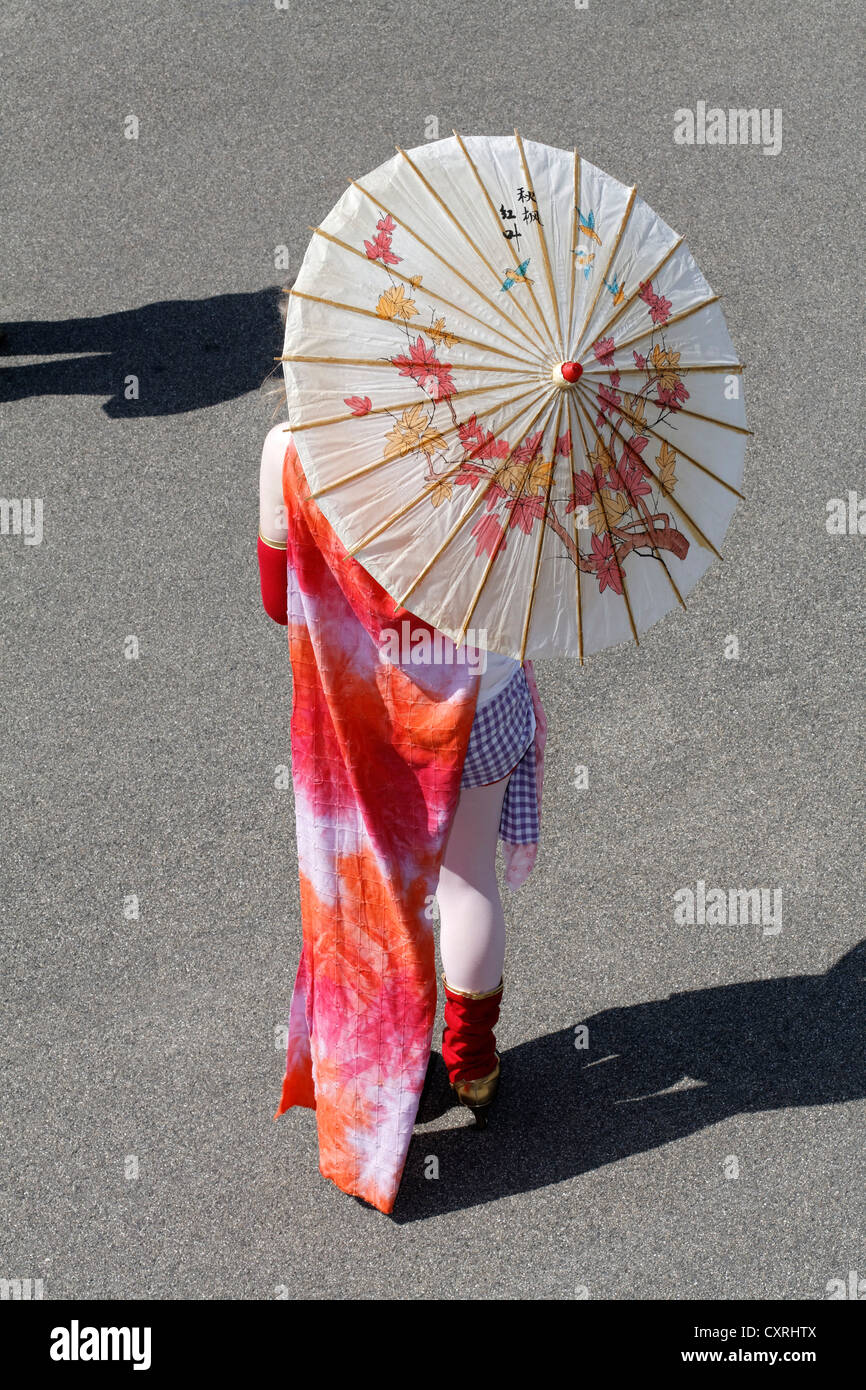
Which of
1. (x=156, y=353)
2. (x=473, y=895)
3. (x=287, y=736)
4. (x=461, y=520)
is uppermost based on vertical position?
(x=156, y=353)

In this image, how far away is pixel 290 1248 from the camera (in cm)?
339

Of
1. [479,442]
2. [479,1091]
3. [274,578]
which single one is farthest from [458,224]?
[479,1091]

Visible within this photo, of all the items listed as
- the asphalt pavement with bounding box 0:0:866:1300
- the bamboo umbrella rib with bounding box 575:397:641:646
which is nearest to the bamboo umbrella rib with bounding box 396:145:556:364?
the bamboo umbrella rib with bounding box 575:397:641:646

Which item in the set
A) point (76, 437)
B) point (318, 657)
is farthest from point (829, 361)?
point (318, 657)

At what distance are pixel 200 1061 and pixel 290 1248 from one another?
1.83 ft

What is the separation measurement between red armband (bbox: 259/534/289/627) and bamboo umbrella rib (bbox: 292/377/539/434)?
381 mm

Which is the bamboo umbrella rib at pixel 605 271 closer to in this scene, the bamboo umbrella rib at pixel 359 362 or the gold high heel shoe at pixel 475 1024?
the bamboo umbrella rib at pixel 359 362

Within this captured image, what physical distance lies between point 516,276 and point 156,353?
11.1 feet

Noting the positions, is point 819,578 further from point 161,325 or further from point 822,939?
point 161,325

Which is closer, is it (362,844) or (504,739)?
(504,739)

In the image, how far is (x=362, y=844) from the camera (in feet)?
10.3

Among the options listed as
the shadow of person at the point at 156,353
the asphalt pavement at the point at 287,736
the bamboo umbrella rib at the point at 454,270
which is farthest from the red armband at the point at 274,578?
the shadow of person at the point at 156,353

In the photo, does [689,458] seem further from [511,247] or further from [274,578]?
[274,578]

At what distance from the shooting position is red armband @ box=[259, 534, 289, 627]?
288 centimetres
